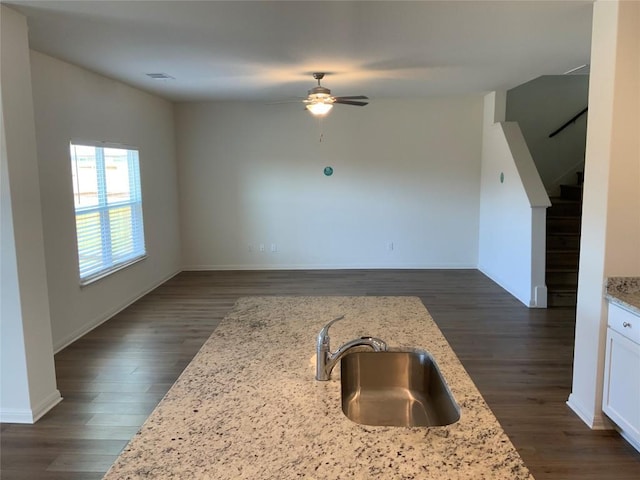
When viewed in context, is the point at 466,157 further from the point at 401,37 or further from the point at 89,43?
the point at 89,43

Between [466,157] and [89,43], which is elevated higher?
[89,43]

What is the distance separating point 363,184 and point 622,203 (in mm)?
4894

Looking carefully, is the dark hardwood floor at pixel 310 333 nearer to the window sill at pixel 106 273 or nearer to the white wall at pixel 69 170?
the white wall at pixel 69 170

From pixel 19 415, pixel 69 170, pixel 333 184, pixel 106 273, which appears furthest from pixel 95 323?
pixel 333 184

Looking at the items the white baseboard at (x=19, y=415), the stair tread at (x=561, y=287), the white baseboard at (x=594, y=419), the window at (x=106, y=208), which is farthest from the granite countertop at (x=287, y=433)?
the stair tread at (x=561, y=287)

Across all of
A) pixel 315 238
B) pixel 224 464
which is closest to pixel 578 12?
pixel 224 464

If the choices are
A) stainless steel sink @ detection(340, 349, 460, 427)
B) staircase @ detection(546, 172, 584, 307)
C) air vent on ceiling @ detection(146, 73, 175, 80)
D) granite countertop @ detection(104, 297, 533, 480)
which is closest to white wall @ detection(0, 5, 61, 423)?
granite countertop @ detection(104, 297, 533, 480)

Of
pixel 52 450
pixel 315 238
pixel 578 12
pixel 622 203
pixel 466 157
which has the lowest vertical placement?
pixel 52 450

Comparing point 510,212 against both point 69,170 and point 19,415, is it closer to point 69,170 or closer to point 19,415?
point 69,170

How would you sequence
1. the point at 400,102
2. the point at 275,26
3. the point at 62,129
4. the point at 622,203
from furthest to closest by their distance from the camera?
the point at 400,102
the point at 62,129
the point at 275,26
the point at 622,203

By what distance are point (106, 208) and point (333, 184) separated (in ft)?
11.3

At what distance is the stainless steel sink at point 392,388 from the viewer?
175cm

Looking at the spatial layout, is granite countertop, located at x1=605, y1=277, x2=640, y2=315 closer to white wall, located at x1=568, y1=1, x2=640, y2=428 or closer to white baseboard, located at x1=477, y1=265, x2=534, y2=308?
white wall, located at x1=568, y1=1, x2=640, y2=428

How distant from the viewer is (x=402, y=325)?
2182 millimetres
